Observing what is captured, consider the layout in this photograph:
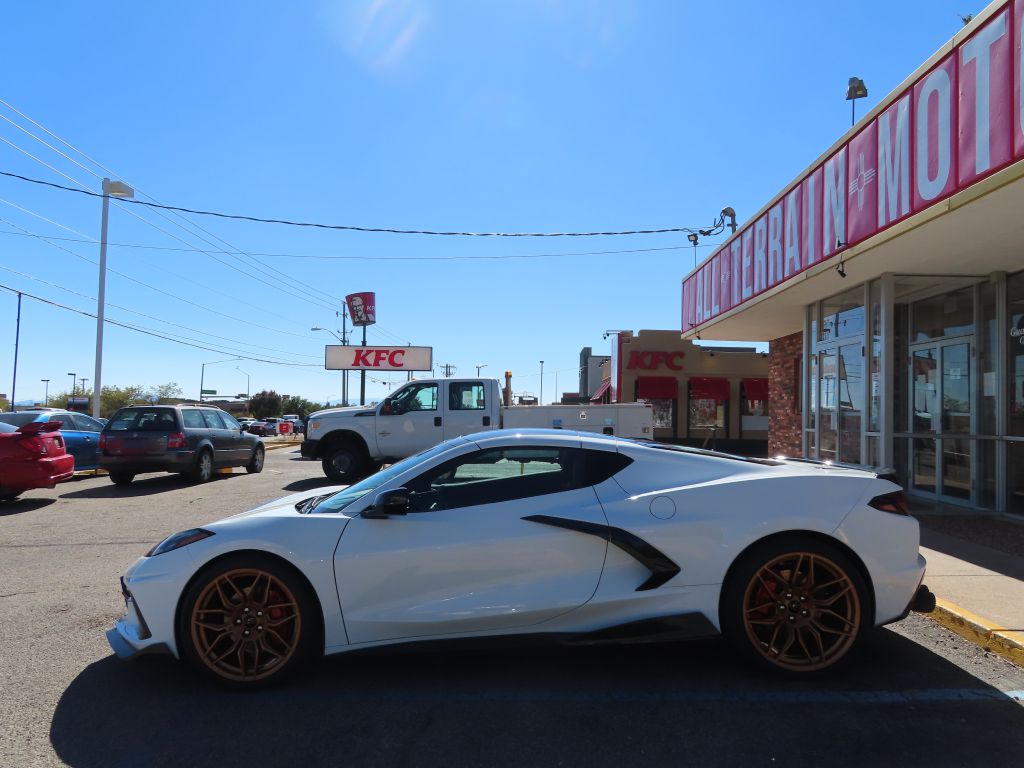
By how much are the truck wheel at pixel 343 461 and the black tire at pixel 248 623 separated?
10.2m

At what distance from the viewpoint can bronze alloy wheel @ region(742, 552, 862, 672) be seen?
150 inches

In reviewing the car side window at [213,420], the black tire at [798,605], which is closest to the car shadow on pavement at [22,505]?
the car side window at [213,420]

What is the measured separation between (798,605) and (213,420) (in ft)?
43.1

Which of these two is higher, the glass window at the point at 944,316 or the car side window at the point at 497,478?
the glass window at the point at 944,316

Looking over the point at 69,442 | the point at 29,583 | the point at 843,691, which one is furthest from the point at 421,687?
the point at 69,442

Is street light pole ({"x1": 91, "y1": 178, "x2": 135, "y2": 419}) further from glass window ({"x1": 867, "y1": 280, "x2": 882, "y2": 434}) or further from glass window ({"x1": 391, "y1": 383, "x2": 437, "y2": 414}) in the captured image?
glass window ({"x1": 867, "y1": 280, "x2": 882, "y2": 434})

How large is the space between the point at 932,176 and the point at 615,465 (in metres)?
4.79

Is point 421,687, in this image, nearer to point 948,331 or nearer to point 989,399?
point 989,399

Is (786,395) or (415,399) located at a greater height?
(786,395)

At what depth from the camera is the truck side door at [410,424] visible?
1383 centimetres

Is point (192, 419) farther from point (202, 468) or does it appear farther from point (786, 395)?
point (786, 395)

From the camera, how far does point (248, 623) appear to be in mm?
3721

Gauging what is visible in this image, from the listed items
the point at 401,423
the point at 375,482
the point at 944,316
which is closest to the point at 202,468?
the point at 401,423

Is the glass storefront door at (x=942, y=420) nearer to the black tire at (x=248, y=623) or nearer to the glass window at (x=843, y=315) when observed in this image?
the glass window at (x=843, y=315)
